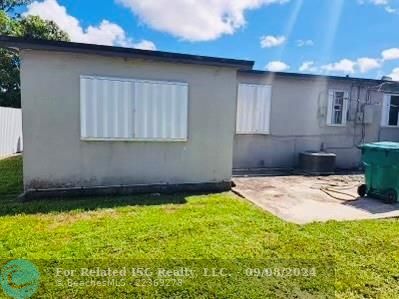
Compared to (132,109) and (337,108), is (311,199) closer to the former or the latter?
(132,109)

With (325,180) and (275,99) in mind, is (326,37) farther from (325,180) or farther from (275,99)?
(325,180)

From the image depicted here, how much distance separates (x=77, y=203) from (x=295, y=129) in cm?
805

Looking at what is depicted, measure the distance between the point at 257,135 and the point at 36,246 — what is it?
804 cm

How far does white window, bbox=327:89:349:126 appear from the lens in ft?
36.0

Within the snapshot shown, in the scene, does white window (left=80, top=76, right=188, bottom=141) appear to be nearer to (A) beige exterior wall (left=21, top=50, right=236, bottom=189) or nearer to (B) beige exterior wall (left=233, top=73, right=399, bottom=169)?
(A) beige exterior wall (left=21, top=50, right=236, bottom=189)

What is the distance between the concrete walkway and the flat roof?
3.10m

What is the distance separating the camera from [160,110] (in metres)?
6.49

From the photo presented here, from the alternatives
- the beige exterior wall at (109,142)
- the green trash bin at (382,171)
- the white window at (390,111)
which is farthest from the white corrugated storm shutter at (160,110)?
the white window at (390,111)

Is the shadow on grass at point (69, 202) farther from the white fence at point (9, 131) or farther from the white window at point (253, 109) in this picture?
the white fence at point (9, 131)

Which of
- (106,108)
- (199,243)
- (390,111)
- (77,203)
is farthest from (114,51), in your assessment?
(390,111)

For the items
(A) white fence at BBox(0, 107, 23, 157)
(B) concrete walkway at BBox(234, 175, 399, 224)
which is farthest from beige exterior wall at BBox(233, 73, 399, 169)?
(A) white fence at BBox(0, 107, 23, 157)

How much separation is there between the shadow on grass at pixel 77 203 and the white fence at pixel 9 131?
321 inches

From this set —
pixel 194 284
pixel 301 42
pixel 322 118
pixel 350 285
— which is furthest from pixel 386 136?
pixel 194 284

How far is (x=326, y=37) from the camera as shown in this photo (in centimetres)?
1091
